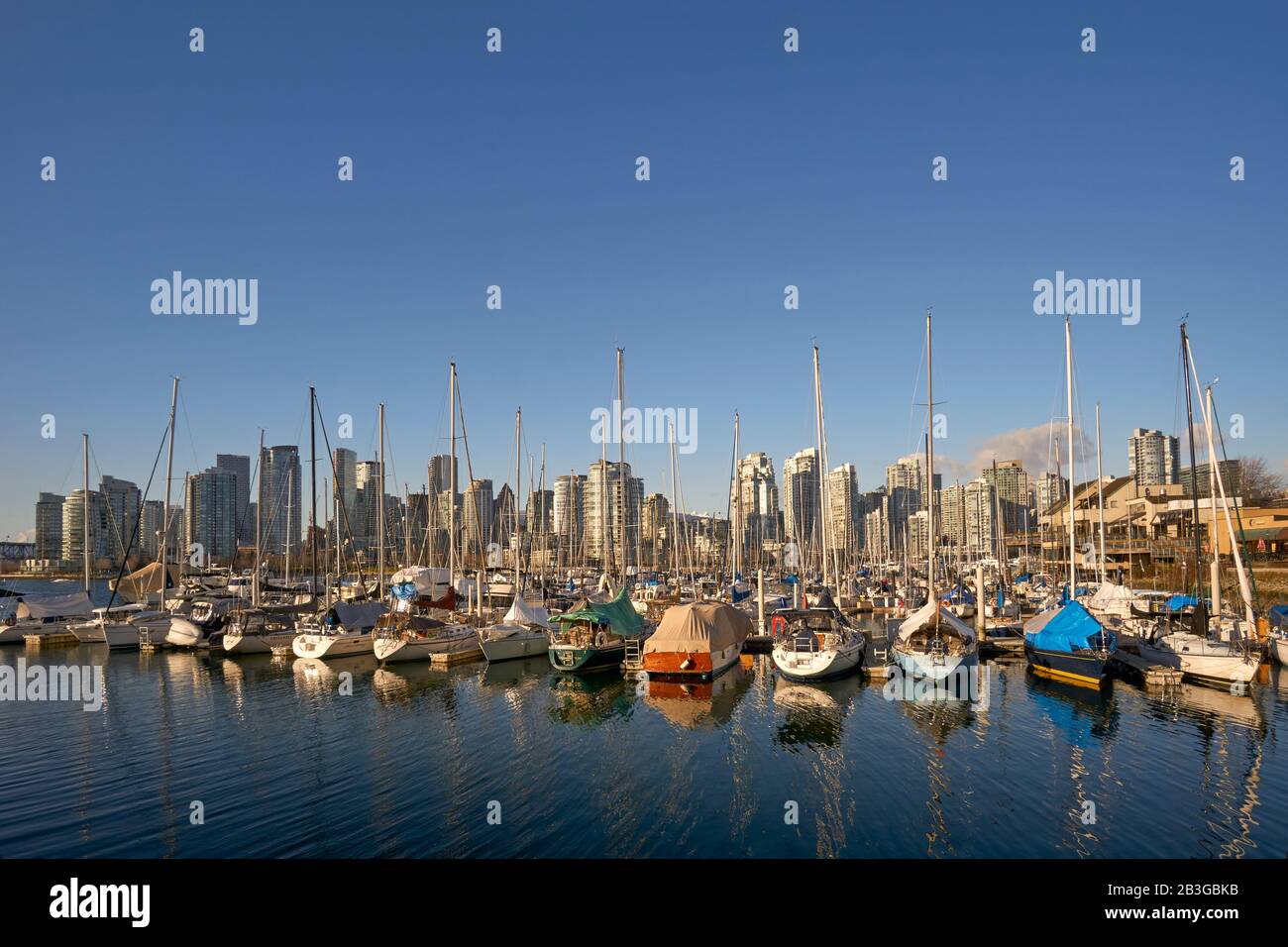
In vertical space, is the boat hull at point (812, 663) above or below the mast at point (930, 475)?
below

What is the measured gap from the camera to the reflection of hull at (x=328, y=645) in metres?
50.9

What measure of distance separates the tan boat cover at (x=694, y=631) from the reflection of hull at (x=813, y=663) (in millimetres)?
3943

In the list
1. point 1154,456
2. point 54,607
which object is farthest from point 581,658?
point 1154,456

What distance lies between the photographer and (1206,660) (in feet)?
121

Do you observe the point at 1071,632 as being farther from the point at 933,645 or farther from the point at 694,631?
the point at 694,631

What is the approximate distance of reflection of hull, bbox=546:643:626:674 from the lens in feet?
146

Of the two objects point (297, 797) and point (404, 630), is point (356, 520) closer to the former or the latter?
point (404, 630)

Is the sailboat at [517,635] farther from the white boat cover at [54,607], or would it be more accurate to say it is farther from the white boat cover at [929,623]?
the white boat cover at [54,607]

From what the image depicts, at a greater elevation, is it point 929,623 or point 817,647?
point 929,623

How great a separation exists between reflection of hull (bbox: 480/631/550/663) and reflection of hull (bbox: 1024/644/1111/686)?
3233 centimetres

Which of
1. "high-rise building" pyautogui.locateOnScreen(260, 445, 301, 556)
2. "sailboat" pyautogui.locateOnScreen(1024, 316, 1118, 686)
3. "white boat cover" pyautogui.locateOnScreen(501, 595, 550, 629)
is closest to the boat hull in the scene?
"sailboat" pyautogui.locateOnScreen(1024, 316, 1118, 686)

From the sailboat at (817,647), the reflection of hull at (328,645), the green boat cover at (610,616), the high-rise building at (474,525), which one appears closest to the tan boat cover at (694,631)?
the sailboat at (817,647)

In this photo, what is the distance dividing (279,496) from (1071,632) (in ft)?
266
